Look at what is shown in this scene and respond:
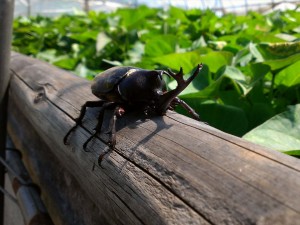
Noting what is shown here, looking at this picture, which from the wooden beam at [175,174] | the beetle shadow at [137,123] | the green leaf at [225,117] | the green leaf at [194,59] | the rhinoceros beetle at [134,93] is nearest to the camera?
the wooden beam at [175,174]

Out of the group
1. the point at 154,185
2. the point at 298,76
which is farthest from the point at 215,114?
the point at 154,185

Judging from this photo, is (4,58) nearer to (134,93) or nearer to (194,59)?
(194,59)

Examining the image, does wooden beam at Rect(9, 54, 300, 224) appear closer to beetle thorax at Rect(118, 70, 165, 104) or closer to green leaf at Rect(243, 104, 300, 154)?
beetle thorax at Rect(118, 70, 165, 104)

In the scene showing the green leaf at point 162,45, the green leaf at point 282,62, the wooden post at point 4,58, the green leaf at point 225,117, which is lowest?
the wooden post at point 4,58

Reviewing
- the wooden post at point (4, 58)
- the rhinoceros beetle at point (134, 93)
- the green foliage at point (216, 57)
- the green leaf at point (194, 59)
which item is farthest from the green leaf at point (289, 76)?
the wooden post at point (4, 58)

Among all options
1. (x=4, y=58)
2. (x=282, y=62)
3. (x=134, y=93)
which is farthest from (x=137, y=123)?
(x=4, y=58)

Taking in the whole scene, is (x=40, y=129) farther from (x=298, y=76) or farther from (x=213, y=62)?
(x=298, y=76)

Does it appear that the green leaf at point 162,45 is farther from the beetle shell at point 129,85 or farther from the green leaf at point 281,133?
the green leaf at point 281,133
